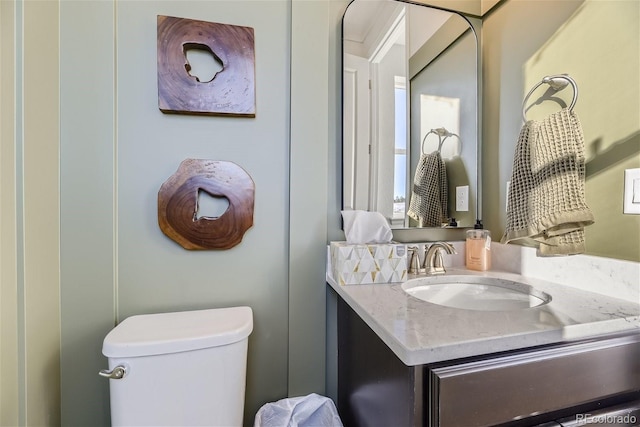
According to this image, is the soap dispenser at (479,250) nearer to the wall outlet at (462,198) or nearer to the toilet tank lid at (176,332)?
the wall outlet at (462,198)

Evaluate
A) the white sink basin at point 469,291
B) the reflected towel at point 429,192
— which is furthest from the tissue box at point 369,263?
the reflected towel at point 429,192

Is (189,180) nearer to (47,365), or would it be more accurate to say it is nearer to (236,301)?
(236,301)

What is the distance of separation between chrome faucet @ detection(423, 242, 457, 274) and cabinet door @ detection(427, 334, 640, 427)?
0.48 metres

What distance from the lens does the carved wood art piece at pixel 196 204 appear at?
97 centimetres

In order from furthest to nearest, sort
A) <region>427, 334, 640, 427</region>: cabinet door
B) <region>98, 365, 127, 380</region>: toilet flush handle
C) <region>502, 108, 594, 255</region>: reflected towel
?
<region>502, 108, 594, 255</region>: reflected towel < <region>98, 365, 127, 380</region>: toilet flush handle < <region>427, 334, 640, 427</region>: cabinet door

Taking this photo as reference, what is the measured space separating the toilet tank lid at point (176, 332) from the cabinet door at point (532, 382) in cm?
56

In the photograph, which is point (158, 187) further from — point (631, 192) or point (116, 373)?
point (631, 192)

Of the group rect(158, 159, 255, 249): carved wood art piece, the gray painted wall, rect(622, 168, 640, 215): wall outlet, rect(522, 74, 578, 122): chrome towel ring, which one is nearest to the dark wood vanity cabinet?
rect(622, 168, 640, 215): wall outlet

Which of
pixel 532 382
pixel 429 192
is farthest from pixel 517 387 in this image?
pixel 429 192

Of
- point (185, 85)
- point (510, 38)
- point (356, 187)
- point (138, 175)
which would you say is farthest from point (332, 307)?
point (510, 38)

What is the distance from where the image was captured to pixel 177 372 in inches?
30.3

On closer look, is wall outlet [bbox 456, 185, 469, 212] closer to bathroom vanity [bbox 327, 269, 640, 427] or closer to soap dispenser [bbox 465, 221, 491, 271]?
soap dispenser [bbox 465, 221, 491, 271]

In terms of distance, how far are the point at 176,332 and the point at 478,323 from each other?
0.78m

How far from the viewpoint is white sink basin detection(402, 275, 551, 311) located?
0.94 metres
